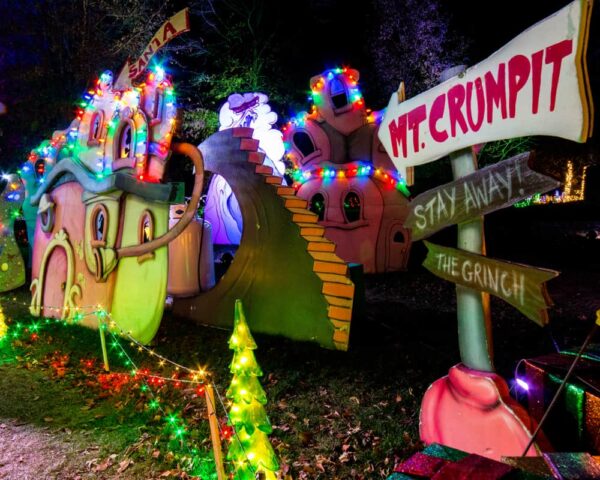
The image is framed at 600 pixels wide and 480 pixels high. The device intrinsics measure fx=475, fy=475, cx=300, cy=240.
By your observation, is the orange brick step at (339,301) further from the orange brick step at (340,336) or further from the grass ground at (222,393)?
the grass ground at (222,393)

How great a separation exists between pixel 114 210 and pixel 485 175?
20.1 feet

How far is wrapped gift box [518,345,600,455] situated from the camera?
2.79 m

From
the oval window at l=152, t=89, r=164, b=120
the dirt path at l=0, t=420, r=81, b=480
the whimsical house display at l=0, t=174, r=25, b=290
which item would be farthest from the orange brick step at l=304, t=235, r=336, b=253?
the whimsical house display at l=0, t=174, r=25, b=290

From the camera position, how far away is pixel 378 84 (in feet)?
68.6

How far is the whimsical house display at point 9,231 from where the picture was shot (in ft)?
34.9

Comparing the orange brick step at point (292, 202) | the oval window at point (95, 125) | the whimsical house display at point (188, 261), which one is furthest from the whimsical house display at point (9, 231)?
the orange brick step at point (292, 202)

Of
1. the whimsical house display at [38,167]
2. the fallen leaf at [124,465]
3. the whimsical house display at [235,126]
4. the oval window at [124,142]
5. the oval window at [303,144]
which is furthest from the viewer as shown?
the whimsical house display at [235,126]

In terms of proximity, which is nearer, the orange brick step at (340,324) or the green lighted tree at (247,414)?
the green lighted tree at (247,414)

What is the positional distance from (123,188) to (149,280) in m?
1.48

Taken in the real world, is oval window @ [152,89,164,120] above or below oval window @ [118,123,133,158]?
above

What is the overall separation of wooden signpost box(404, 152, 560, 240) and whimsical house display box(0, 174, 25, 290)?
10.00 meters

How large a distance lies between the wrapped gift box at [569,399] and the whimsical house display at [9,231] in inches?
431

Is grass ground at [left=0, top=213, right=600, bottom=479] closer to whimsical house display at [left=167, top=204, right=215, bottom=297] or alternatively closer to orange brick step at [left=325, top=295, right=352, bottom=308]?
orange brick step at [left=325, top=295, right=352, bottom=308]

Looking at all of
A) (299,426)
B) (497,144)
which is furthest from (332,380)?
(497,144)
